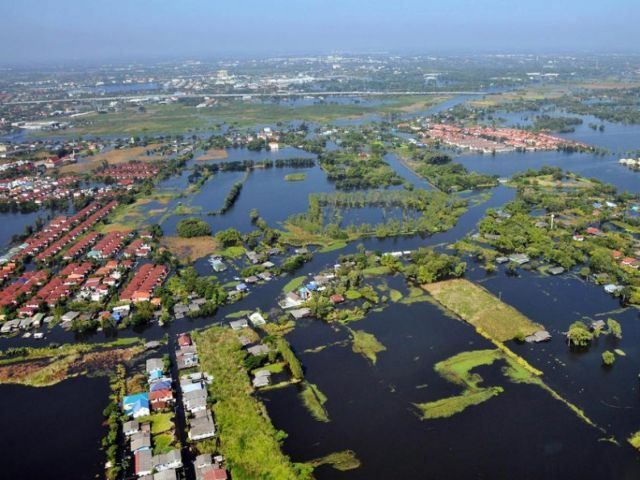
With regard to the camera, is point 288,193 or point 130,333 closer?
point 130,333

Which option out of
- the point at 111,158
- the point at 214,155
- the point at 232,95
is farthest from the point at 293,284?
the point at 232,95

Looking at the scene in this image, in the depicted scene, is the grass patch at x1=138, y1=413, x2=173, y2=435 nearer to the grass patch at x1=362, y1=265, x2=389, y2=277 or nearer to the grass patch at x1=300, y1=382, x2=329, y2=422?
the grass patch at x1=300, y1=382, x2=329, y2=422

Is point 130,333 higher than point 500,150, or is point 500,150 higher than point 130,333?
point 500,150

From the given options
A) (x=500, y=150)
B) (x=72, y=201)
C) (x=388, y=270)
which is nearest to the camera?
(x=388, y=270)

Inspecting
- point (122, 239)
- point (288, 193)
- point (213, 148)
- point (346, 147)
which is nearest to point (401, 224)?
point (288, 193)

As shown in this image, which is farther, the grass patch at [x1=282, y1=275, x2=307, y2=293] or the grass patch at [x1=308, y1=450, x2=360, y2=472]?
the grass patch at [x1=282, y1=275, x2=307, y2=293]

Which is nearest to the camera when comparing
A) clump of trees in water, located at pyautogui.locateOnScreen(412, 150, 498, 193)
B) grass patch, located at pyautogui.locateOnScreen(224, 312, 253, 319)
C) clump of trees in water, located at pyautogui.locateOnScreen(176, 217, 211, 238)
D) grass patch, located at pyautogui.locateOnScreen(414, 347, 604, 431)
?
grass patch, located at pyautogui.locateOnScreen(414, 347, 604, 431)

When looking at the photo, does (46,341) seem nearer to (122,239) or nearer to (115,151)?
(122,239)

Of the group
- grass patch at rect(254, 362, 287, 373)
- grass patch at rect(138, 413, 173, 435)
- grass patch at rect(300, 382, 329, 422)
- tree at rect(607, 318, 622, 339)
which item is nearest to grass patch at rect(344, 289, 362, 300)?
grass patch at rect(254, 362, 287, 373)
